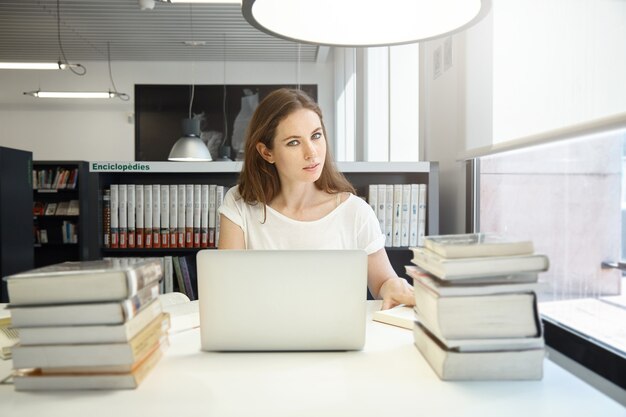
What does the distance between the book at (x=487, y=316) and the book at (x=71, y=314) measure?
1.66 ft

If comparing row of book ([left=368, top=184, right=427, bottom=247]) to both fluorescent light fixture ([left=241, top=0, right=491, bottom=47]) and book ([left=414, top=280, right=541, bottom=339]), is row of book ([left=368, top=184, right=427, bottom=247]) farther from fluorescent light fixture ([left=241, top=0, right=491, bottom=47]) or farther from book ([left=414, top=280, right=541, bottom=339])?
book ([left=414, top=280, right=541, bottom=339])

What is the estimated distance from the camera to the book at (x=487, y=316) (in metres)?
0.85

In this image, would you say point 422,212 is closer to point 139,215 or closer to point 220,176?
point 220,176

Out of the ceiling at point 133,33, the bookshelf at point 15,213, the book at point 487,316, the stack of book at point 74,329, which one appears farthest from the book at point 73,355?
the ceiling at point 133,33

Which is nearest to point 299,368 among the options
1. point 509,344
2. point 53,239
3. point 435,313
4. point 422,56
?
point 435,313

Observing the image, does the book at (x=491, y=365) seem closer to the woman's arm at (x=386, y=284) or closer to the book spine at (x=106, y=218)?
the woman's arm at (x=386, y=284)

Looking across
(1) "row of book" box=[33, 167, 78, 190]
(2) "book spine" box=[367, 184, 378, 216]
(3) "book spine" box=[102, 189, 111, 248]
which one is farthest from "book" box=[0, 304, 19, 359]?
(1) "row of book" box=[33, 167, 78, 190]

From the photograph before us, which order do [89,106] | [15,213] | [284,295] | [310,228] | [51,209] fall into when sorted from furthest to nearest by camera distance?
1. [89,106]
2. [51,209]
3. [15,213]
4. [310,228]
5. [284,295]

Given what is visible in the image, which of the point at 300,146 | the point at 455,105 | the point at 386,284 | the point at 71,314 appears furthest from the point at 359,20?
the point at 455,105

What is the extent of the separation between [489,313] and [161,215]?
231 cm

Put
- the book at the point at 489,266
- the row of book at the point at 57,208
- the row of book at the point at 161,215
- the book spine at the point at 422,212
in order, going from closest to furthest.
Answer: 1. the book at the point at 489,266
2. the book spine at the point at 422,212
3. the row of book at the point at 161,215
4. the row of book at the point at 57,208

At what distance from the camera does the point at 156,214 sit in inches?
113

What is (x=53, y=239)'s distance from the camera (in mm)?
5801

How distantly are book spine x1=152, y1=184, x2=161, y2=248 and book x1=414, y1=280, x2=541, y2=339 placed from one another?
89.2 inches
